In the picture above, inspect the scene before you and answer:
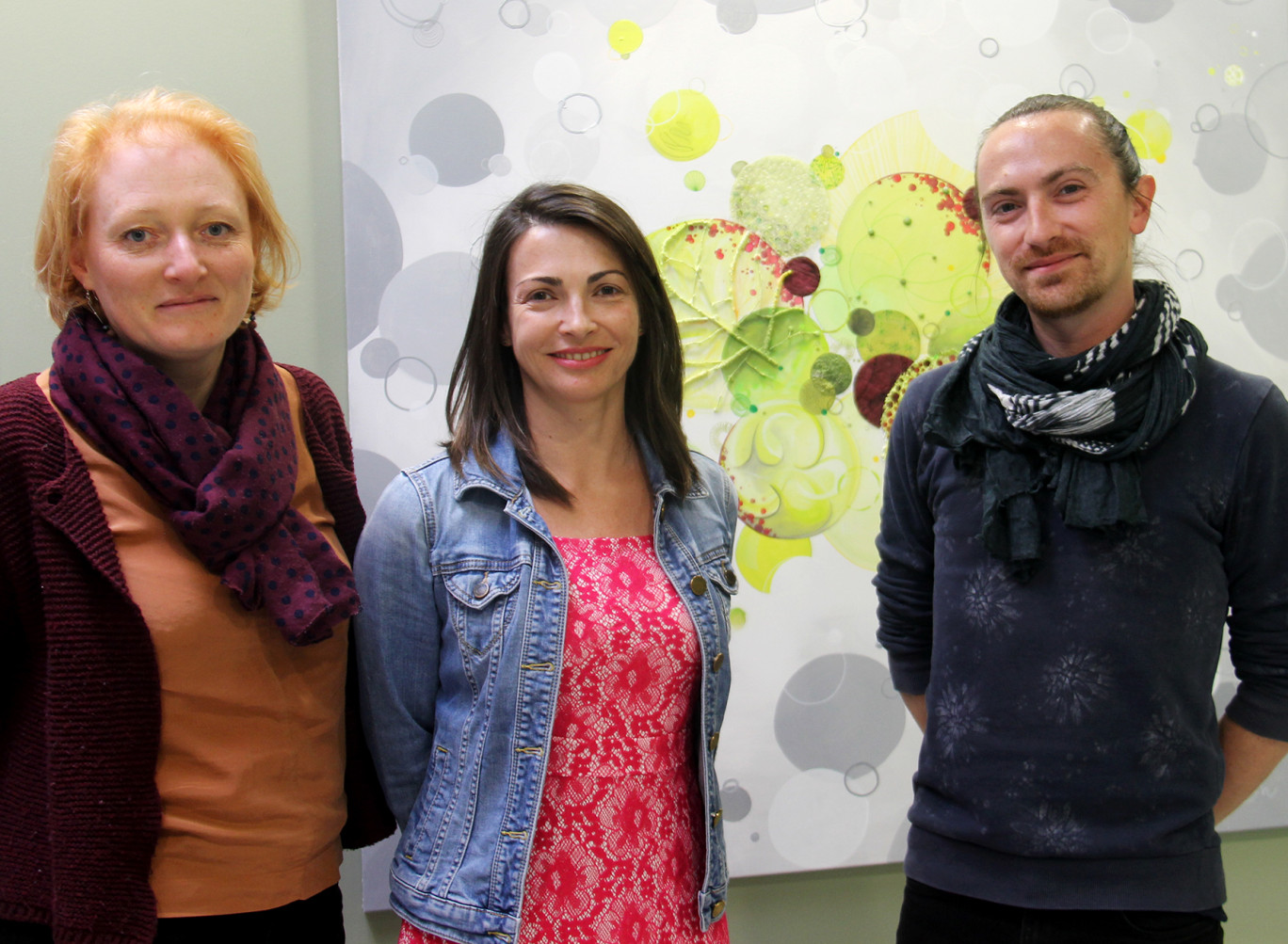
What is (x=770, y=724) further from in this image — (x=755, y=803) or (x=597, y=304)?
(x=597, y=304)

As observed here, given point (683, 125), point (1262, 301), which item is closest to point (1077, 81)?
point (1262, 301)

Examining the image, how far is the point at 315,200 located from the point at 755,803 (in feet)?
4.93

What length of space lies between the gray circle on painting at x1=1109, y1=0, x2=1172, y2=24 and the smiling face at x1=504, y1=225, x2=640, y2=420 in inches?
59.6

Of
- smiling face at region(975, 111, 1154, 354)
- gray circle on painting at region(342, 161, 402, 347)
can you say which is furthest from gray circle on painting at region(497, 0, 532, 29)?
smiling face at region(975, 111, 1154, 354)

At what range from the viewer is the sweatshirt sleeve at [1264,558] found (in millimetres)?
1300

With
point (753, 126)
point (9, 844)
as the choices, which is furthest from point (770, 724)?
point (9, 844)

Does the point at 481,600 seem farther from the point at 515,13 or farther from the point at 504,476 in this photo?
the point at 515,13

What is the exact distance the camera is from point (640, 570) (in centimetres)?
134

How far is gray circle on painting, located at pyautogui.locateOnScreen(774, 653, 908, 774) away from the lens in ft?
6.78

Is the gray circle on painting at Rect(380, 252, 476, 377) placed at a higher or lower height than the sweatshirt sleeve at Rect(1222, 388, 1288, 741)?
higher

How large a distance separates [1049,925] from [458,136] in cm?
165

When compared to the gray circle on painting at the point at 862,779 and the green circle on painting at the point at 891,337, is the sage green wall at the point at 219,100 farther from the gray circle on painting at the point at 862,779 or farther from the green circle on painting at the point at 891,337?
the green circle on painting at the point at 891,337

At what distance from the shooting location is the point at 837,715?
2.09 metres

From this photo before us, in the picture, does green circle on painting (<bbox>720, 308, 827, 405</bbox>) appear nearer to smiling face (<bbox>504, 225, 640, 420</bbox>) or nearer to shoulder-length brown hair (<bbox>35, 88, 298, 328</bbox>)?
smiling face (<bbox>504, 225, 640, 420</bbox>)
